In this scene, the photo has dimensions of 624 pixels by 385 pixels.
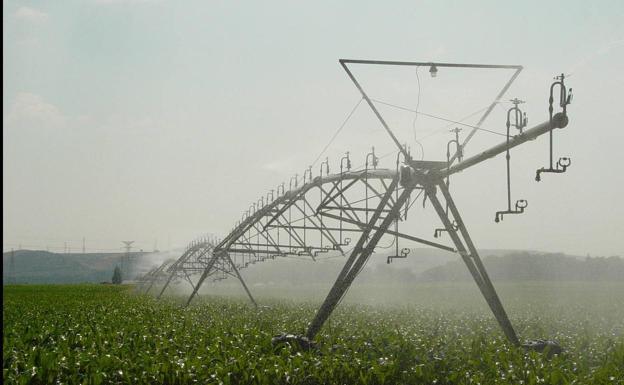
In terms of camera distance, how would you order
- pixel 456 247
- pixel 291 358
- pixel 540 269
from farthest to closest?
A: pixel 540 269 → pixel 456 247 → pixel 291 358

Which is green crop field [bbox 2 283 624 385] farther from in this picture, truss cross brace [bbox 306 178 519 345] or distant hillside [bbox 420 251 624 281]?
distant hillside [bbox 420 251 624 281]

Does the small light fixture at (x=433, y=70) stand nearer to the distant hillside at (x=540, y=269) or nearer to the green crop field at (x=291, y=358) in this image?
the green crop field at (x=291, y=358)

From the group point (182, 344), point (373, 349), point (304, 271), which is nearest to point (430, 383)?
point (373, 349)

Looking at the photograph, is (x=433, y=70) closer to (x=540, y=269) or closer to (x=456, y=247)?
(x=456, y=247)

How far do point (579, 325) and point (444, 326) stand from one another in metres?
4.71

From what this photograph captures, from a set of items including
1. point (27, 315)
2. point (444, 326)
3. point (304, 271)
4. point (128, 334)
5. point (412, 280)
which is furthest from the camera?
point (304, 271)

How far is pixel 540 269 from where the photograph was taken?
7962cm

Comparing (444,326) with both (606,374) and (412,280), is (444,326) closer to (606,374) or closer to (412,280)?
(606,374)

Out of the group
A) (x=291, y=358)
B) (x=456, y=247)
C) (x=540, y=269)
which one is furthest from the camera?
(x=540, y=269)

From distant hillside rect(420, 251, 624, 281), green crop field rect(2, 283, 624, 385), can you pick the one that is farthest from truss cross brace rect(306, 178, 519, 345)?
distant hillside rect(420, 251, 624, 281)

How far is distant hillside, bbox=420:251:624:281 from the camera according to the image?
6756 cm

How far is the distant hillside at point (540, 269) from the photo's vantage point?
67.6 metres

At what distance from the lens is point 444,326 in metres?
17.3

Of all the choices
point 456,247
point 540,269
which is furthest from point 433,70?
point 540,269
